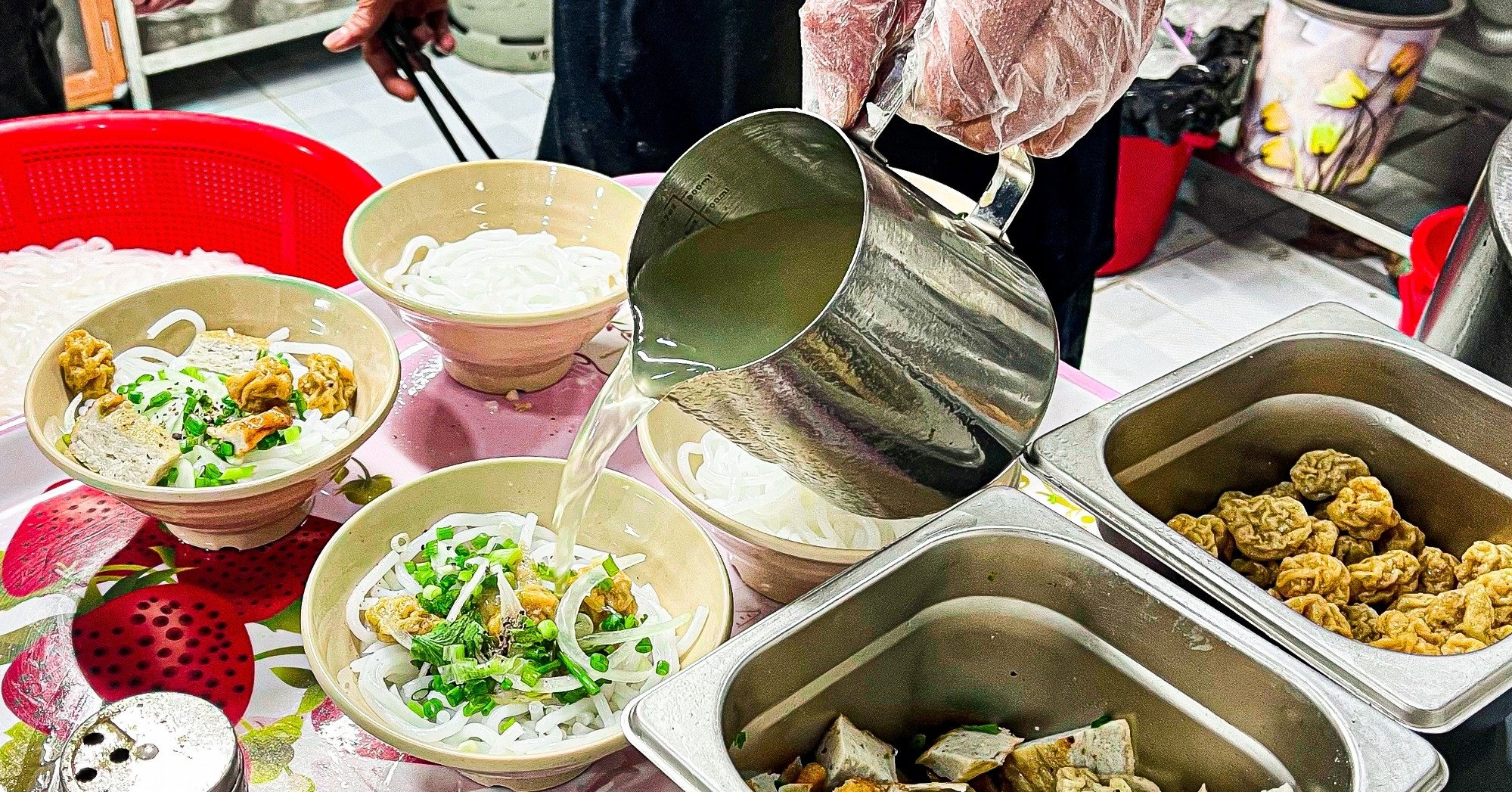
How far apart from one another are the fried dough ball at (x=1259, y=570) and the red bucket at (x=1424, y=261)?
1428 millimetres

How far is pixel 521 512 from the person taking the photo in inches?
51.8

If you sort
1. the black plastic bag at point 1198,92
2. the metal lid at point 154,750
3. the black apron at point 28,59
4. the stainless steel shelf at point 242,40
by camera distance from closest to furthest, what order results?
the metal lid at point 154,750 < the black apron at point 28,59 < the black plastic bag at point 1198,92 < the stainless steel shelf at point 242,40

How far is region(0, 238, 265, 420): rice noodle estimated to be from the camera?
1909mm

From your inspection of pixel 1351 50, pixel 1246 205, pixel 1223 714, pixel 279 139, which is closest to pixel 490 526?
pixel 1223 714

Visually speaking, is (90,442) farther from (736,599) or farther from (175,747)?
(736,599)

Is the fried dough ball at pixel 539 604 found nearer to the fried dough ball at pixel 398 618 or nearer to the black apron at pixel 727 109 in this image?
the fried dough ball at pixel 398 618

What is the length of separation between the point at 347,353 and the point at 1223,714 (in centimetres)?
106

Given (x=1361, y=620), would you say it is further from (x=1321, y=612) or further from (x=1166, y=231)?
(x=1166, y=231)

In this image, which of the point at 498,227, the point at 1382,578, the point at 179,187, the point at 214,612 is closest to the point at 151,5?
the point at 179,187

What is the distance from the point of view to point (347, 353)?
1.51 meters

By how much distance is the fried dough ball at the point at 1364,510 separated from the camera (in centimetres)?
127

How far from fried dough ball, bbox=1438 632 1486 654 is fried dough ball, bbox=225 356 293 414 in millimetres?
1210

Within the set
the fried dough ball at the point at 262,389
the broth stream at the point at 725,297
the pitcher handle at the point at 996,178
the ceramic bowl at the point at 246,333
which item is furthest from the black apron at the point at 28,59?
the pitcher handle at the point at 996,178

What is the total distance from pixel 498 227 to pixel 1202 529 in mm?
1031
